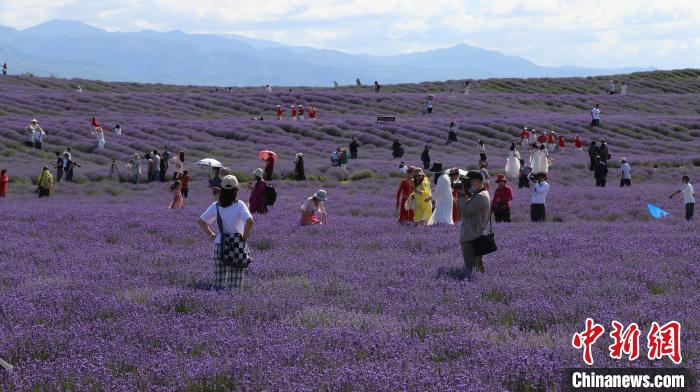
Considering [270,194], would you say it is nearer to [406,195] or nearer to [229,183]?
[406,195]

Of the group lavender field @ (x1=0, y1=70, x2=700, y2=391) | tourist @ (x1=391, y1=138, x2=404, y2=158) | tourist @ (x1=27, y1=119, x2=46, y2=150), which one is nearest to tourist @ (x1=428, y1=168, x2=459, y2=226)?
lavender field @ (x1=0, y1=70, x2=700, y2=391)

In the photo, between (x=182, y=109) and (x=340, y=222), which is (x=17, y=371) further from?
(x=182, y=109)

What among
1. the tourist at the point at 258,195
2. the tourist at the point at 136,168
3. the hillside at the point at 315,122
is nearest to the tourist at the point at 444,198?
the tourist at the point at 258,195

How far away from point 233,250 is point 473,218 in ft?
11.7

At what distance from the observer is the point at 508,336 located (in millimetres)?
6867

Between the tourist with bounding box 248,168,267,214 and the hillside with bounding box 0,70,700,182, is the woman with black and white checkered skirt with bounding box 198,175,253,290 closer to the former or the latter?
the tourist with bounding box 248,168,267,214

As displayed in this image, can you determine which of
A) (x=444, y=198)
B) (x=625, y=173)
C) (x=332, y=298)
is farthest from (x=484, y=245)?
(x=625, y=173)

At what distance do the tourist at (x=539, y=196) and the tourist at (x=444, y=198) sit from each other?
2343 mm

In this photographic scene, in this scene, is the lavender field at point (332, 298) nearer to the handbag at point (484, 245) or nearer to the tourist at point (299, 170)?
the handbag at point (484, 245)

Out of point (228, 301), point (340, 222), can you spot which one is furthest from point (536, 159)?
point (228, 301)

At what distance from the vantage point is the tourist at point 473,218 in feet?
35.9

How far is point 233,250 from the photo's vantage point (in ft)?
31.0

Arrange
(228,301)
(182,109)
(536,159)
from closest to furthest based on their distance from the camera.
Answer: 1. (228,301)
2. (536,159)
3. (182,109)

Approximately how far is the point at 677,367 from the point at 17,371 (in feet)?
15.2
